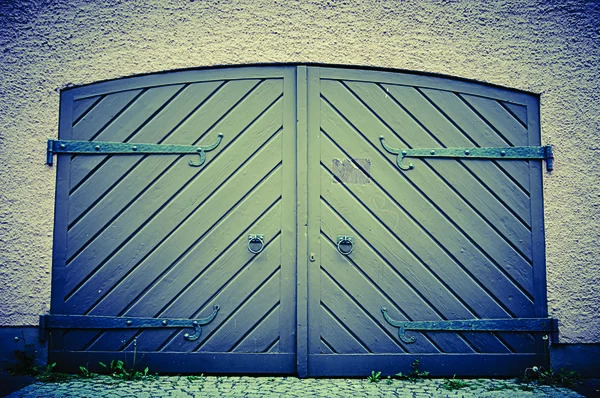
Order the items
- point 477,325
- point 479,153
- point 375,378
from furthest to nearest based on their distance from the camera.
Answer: point 479,153 < point 477,325 < point 375,378

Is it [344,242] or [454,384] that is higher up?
[344,242]

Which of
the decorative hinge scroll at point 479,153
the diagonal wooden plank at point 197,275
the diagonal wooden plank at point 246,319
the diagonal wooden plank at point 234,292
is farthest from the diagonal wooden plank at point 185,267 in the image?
the decorative hinge scroll at point 479,153

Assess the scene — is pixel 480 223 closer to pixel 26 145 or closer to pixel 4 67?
pixel 26 145

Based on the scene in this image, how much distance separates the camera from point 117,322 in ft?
10.9

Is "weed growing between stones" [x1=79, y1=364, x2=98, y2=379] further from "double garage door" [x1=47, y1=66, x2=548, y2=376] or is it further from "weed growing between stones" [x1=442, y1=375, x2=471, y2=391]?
"weed growing between stones" [x1=442, y1=375, x2=471, y2=391]

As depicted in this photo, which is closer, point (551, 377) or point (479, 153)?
point (551, 377)

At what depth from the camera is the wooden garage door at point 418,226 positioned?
3.33 m

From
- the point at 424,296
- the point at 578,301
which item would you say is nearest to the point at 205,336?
the point at 424,296

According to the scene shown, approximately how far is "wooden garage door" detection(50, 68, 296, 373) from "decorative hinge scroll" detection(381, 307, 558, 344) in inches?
32.8

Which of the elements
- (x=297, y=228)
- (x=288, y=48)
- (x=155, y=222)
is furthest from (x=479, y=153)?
(x=155, y=222)

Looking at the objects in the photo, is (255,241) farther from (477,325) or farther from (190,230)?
(477,325)

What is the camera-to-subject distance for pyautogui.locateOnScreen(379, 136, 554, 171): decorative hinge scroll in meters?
3.39

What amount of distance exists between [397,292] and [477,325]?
63 cm

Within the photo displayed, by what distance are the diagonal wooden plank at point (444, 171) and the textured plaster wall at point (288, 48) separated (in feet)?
0.80
